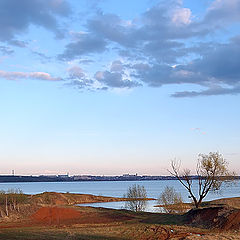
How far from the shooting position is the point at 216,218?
36.2 metres

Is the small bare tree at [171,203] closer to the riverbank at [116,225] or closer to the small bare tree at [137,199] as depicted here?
the small bare tree at [137,199]

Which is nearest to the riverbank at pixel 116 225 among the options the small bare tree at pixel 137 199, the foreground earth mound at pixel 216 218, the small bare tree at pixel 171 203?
the foreground earth mound at pixel 216 218

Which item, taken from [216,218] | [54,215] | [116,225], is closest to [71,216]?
[54,215]

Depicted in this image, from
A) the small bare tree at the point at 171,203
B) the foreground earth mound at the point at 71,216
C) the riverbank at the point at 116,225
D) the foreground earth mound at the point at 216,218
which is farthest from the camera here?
the small bare tree at the point at 171,203

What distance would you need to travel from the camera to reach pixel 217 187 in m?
50.0

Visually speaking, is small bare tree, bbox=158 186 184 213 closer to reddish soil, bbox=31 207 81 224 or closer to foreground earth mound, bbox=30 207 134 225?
foreground earth mound, bbox=30 207 134 225

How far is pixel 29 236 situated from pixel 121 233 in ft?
24.7

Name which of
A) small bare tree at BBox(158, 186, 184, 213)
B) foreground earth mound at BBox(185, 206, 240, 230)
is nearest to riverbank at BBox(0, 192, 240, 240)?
foreground earth mound at BBox(185, 206, 240, 230)

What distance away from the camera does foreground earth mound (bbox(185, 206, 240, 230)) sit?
33.6 metres

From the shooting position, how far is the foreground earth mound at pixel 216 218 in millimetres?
33609

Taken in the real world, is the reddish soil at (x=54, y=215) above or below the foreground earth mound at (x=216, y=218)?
below

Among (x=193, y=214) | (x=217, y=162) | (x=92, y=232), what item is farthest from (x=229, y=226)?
(x=217, y=162)

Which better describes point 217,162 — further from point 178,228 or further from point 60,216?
point 60,216

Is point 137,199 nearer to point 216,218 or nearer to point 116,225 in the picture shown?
point 116,225
